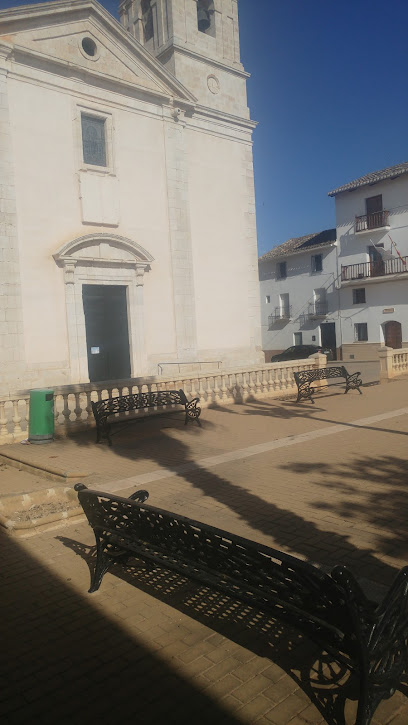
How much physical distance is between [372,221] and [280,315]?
10.9m

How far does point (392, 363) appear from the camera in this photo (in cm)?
1727

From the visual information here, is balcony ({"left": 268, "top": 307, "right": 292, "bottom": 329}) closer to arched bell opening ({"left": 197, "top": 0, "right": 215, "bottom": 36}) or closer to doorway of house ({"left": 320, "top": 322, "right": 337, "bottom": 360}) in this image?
doorway of house ({"left": 320, "top": 322, "right": 337, "bottom": 360})

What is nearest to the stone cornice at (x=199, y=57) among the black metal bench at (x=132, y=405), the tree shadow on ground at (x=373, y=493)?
the black metal bench at (x=132, y=405)

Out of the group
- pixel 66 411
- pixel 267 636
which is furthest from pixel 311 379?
pixel 267 636

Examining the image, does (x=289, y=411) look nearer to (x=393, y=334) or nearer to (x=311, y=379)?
(x=311, y=379)

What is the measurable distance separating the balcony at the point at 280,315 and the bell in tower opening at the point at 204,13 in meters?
25.1

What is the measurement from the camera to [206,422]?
1112cm

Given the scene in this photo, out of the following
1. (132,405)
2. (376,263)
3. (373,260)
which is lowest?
(132,405)

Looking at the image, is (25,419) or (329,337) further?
(329,337)

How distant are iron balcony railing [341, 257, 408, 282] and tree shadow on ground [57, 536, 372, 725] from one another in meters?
33.5

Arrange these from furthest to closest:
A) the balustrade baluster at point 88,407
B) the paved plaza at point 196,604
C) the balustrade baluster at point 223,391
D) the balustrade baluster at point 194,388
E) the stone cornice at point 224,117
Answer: the stone cornice at point 224,117 → the balustrade baluster at point 223,391 → the balustrade baluster at point 194,388 → the balustrade baluster at point 88,407 → the paved plaza at point 196,604

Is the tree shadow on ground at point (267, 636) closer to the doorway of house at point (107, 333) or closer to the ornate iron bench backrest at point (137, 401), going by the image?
the ornate iron bench backrest at point (137, 401)

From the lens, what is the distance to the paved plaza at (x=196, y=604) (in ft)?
9.02

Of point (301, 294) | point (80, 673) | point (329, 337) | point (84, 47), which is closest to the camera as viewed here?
point (80, 673)
